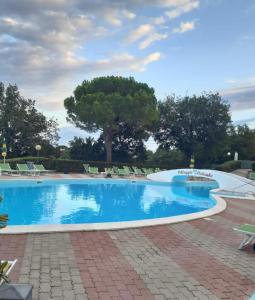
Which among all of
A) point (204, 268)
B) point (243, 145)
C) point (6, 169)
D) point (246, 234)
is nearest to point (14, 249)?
point (204, 268)

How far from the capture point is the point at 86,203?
14.5 m

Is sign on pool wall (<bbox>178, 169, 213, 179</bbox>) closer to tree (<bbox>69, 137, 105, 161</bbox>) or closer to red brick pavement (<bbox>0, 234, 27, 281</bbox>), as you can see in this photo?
tree (<bbox>69, 137, 105, 161</bbox>)

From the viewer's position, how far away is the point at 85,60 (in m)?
20.7

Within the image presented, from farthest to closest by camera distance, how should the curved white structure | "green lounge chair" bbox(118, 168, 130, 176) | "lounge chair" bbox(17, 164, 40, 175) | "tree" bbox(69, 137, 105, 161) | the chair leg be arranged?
"tree" bbox(69, 137, 105, 161) < "green lounge chair" bbox(118, 168, 130, 176) < "lounge chair" bbox(17, 164, 40, 175) < the curved white structure < the chair leg

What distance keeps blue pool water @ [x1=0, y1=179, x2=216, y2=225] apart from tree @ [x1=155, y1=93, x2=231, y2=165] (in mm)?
17701

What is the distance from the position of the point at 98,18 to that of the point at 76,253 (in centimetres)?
1179

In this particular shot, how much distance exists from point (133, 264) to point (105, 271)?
59 centimetres

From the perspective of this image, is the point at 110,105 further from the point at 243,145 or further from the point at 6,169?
the point at 243,145

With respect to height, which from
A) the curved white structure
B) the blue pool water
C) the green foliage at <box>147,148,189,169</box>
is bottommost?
the blue pool water

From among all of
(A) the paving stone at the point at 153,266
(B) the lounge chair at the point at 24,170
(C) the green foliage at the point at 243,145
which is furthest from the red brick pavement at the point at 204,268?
(C) the green foliage at the point at 243,145

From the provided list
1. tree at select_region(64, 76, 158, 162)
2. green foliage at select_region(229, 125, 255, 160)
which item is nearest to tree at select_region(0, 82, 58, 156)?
tree at select_region(64, 76, 158, 162)

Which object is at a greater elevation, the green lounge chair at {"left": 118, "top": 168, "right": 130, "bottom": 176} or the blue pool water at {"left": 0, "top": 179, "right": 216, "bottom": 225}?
the green lounge chair at {"left": 118, "top": 168, "right": 130, "bottom": 176}

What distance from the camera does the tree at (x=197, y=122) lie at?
126 feet

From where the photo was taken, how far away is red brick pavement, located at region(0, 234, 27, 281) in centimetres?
465
